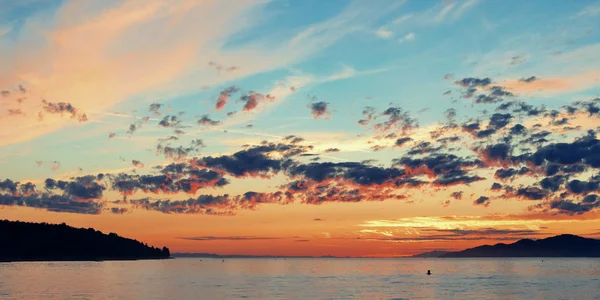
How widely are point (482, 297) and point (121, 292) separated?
77.8 meters

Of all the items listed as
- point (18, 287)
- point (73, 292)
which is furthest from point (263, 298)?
point (18, 287)

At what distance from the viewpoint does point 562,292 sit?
138750 mm

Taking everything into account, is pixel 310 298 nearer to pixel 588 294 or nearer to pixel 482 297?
pixel 482 297

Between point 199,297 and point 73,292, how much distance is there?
2868 centimetres

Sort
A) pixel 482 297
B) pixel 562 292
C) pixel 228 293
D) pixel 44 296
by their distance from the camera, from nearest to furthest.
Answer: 1. pixel 44 296
2. pixel 482 297
3. pixel 228 293
4. pixel 562 292

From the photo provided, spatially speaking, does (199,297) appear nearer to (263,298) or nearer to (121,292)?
(263,298)

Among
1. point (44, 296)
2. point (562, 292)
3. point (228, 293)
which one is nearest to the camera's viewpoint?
point (44, 296)

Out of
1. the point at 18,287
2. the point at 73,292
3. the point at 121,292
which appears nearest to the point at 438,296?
the point at 121,292

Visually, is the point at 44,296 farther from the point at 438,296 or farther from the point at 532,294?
the point at 532,294

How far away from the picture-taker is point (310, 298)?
119m

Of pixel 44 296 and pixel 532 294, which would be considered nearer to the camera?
pixel 44 296

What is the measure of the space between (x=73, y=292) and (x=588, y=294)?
372 feet

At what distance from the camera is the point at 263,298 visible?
386ft

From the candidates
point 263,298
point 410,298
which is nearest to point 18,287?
point 263,298
